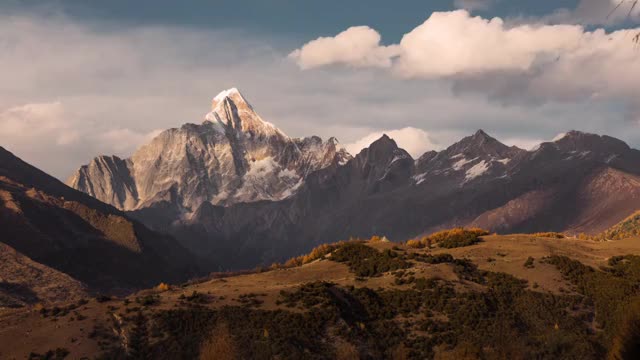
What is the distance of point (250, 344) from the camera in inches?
5842

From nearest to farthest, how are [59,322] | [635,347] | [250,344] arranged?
[635,347], [250,344], [59,322]

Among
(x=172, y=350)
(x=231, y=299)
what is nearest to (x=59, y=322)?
(x=172, y=350)

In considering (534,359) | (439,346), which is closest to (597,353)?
(534,359)

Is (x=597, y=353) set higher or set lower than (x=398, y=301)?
lower

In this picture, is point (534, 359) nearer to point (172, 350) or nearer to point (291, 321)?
point (291, 321)

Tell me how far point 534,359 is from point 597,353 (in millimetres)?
21722

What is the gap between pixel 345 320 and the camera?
550 ft

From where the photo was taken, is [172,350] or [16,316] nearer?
[172,350]

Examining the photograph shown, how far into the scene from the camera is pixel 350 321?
168m

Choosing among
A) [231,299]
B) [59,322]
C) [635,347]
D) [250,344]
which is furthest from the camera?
[231,299]

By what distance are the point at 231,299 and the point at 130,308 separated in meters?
24.0

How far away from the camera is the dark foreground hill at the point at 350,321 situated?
489 ft

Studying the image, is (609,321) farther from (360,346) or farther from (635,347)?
(635,347)

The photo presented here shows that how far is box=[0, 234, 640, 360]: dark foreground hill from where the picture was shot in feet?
489
